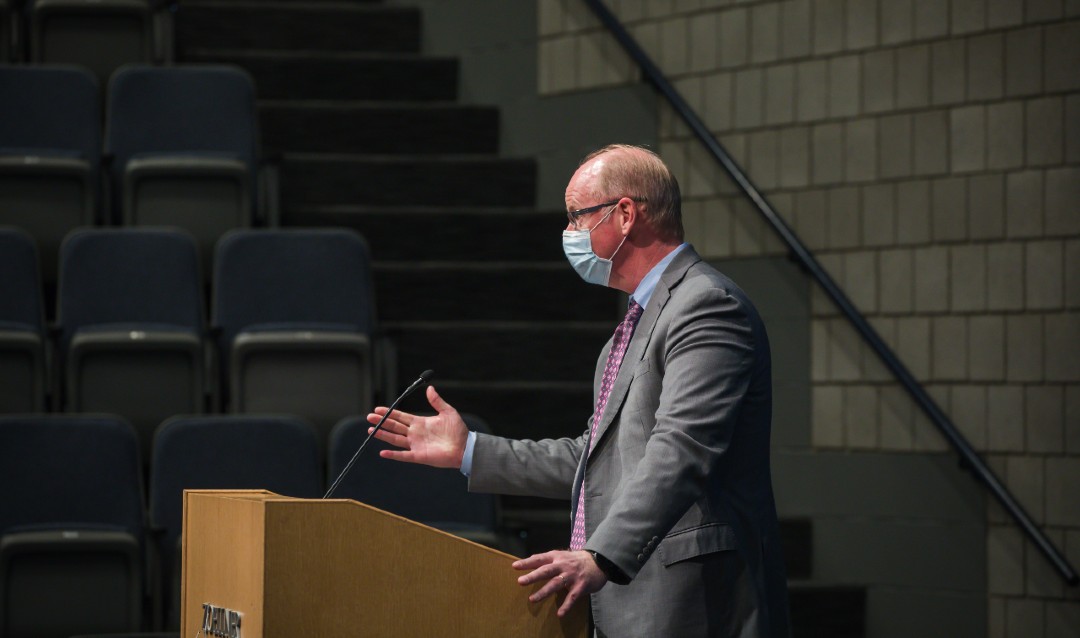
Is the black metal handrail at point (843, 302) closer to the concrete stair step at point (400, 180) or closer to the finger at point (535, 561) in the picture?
the concrete stair step at point (400, 180)

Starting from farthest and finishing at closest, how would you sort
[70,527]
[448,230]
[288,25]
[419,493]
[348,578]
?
1. [288,25]
2. [448,230]
3. [419,493]
4. [70,527]
5. [348,578]

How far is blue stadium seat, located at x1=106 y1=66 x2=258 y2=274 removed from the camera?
269 cm

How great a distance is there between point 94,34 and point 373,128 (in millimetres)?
621

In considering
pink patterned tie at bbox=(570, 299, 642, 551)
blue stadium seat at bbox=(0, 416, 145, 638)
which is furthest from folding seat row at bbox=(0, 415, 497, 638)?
pink patterned tie at bbox=(570, 299, 642, 551)

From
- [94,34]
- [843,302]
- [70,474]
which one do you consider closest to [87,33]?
[94,34]

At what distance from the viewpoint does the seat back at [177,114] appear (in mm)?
2787

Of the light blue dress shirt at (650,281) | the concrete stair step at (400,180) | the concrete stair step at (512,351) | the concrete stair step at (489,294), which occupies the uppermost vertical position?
the concrete stair step at (400,180)

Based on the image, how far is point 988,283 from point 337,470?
1084 mm

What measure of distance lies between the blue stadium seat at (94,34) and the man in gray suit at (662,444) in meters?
2.06

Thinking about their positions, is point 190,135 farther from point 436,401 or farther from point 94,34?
point 436,401

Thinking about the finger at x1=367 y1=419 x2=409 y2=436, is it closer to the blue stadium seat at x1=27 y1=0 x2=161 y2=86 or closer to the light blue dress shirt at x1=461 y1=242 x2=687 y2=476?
the light blue dress shirt at x1=461 y1=242 x2=687 y2=476

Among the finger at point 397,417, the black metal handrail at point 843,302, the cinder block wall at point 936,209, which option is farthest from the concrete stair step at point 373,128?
the finger at point 397,417

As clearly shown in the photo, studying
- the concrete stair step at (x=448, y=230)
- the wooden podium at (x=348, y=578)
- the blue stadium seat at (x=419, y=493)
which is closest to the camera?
the wooden podium at (x=348, y=578)

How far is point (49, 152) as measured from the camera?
273cm
